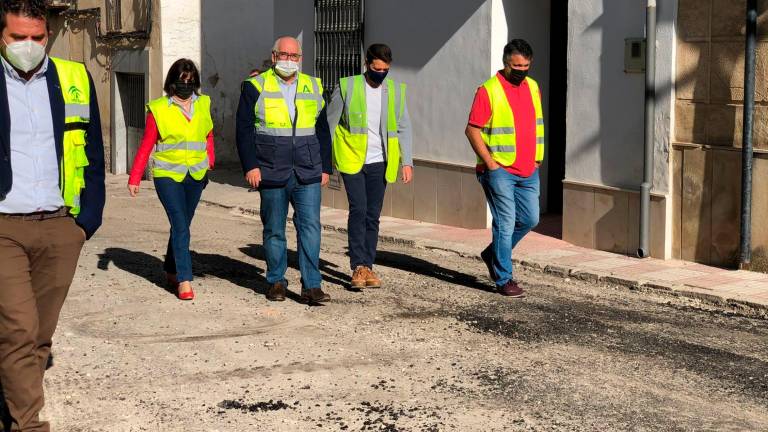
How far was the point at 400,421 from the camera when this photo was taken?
5883mm

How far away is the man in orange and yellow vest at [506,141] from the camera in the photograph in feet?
30.5

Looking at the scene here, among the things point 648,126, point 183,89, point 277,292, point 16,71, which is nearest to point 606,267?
point 648,126

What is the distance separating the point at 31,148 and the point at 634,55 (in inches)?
273

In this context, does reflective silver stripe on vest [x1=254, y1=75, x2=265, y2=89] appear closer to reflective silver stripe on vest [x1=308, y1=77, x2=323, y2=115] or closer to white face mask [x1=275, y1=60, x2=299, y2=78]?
white face mask [x1=275, y1=60, x2=299, y2=78]

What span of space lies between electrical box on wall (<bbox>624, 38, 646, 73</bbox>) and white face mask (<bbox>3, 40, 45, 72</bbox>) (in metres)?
6.85

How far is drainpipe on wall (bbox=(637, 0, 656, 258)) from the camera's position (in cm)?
1077

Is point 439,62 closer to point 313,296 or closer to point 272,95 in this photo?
point 272,95

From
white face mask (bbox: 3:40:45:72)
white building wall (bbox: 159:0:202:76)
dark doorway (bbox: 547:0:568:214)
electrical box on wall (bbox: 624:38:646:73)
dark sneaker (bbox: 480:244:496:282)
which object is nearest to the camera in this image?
white face mask (bbox: 3:40:45:72)

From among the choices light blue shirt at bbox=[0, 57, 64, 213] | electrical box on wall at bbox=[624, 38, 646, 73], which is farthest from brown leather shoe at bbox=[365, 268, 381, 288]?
light blue shirt at bbox=[0, 57, 64, 213]

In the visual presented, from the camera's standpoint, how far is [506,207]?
30.7 feet

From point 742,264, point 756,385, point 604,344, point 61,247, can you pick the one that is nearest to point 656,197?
point 742,264

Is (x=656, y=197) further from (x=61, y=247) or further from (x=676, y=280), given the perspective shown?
(x=61, y=247)

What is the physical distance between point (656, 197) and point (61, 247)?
6.68 metres

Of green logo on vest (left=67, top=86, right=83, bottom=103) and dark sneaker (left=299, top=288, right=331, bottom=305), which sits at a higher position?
green logo on vest (left=67, top=86, right=83, bottom=103)
